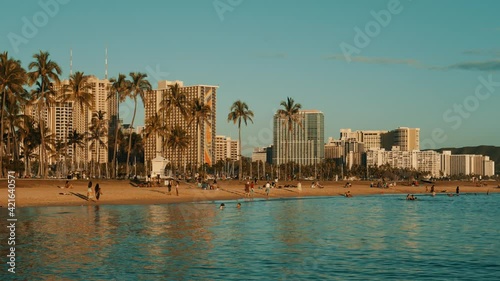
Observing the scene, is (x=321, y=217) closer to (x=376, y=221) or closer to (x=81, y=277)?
(x=376, y=221)

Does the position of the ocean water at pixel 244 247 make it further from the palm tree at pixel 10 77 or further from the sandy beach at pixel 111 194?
the palm tree at pixel 10 77

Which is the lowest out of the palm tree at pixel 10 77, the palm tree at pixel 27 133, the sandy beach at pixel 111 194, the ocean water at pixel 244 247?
the ocean water at pixel 244 247

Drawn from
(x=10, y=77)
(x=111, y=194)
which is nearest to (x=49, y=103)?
(x=10, y=77)

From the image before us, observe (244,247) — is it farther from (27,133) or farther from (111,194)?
(27,133)

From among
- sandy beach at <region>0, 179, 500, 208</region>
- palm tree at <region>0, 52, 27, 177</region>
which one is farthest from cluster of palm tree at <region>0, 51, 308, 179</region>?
sandy beach at <region>0, 179, 500, 208</region>

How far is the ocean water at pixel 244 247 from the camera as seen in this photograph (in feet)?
79.6

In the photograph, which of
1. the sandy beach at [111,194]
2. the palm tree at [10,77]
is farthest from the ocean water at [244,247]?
the palm tree at [10,77]

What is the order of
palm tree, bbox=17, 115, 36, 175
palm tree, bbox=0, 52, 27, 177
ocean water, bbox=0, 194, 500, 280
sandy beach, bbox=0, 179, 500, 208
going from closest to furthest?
ocean water, bbox=0, 194, 500, 280, sandy beach, bbox=0, 179, 500, 208, palm tree, bbox=0, 52, 27, 177, palm tree, bbox=17, 115, 36, 175

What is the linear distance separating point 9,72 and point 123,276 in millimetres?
62425

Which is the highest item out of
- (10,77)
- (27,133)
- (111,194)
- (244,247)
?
(10,77)

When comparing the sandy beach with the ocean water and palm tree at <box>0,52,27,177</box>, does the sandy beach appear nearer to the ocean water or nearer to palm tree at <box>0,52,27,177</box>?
the ocean water

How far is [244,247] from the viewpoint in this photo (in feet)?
103

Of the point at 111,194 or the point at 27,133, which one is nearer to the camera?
the point at 111,194

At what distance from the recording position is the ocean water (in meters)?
24.2
